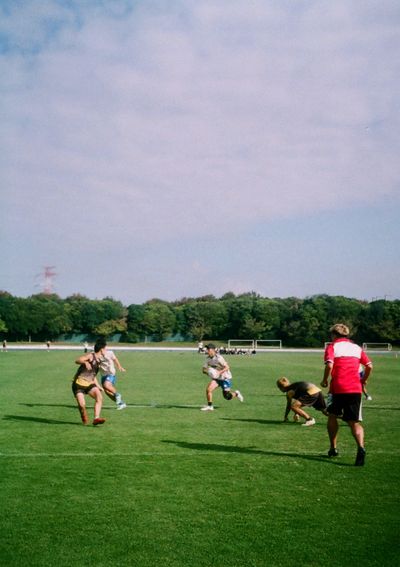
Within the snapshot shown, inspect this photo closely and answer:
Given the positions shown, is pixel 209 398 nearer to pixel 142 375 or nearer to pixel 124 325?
pixel 142 375

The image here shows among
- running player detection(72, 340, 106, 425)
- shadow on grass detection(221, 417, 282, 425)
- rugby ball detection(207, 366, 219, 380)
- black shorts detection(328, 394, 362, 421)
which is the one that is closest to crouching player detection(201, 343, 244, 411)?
rugby ball detection(207, 366, 219, 380)

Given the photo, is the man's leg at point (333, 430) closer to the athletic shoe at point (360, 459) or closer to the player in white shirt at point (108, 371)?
the athletic shoe at point (360, 459)

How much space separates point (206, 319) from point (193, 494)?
106m

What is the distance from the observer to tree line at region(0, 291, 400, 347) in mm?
94725

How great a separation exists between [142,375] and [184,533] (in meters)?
21.1

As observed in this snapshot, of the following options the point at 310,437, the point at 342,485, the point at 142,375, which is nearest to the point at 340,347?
the point at 342,485

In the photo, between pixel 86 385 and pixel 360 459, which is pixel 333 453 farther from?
pixel 86 385

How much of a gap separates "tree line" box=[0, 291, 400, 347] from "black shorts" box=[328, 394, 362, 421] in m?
84.0

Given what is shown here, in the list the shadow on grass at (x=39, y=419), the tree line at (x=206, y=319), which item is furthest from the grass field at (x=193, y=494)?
the tree line at (x=206, y=319)

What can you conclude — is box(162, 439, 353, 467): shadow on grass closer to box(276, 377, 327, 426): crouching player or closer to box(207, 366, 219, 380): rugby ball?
box(276, 377, 327, 426): crouching player

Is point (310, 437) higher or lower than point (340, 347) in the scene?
lower

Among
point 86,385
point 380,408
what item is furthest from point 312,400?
point 86,385

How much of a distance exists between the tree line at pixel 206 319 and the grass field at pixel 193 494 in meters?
82.6

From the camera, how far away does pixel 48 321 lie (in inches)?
4112
